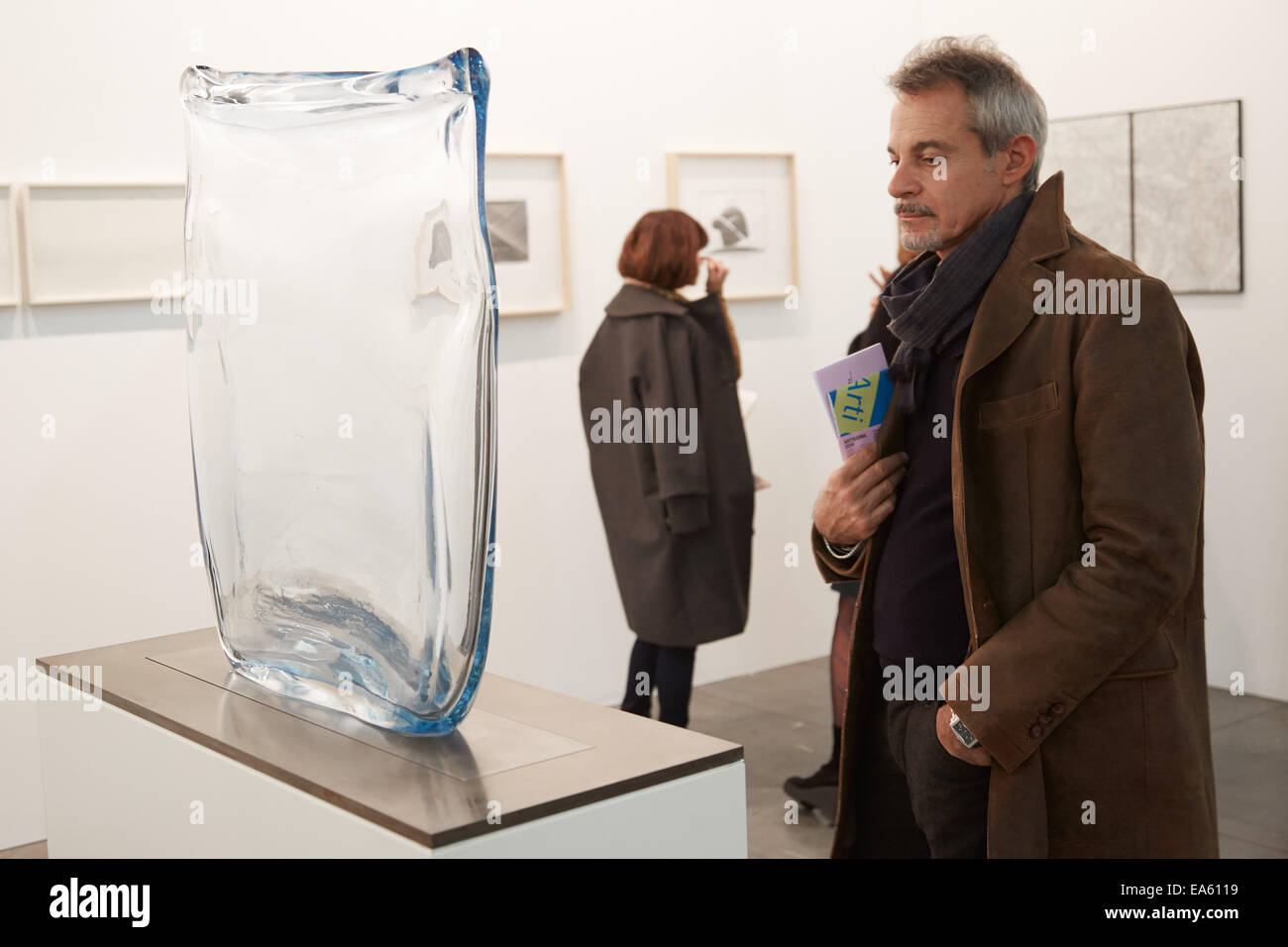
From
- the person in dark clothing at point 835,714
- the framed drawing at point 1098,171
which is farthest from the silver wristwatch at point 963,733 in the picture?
the framed drawing at point 1098,171

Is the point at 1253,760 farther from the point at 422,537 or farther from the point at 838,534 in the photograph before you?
the point at 422,537

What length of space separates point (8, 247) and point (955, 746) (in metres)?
3.59

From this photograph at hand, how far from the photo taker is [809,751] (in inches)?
201

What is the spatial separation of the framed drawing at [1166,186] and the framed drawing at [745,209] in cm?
119

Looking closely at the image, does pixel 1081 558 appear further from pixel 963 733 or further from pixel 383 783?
pixel 383 783

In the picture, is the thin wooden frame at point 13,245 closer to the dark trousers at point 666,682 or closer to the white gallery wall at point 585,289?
the white gallery wall at point 585,289

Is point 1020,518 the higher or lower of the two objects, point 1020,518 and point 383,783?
the higher

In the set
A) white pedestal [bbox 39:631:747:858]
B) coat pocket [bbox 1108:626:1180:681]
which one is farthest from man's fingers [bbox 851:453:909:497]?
white pedestal [bbox 39:631:747:858]

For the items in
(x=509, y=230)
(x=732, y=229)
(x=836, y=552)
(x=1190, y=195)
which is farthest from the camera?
(x=732, y=229)

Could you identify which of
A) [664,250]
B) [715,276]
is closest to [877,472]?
[664,250]

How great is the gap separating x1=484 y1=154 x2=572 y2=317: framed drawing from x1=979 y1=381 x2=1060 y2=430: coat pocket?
3.48m

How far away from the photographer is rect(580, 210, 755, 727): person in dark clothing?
4.52 m

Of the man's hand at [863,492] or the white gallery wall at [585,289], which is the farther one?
the white gallery wall at [585,289]

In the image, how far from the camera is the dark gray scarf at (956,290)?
213cm
